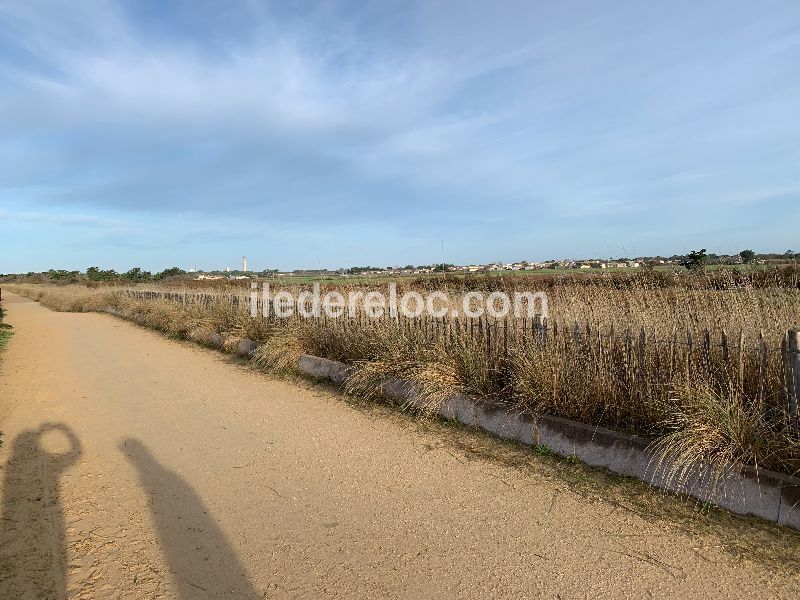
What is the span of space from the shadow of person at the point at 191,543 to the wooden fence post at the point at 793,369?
4.26 meters

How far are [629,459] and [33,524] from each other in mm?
4694

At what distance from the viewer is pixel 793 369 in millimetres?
4180

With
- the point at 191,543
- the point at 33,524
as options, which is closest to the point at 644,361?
the point at 191,543

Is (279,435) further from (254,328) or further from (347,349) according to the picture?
(254,328)

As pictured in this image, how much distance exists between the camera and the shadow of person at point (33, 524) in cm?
302

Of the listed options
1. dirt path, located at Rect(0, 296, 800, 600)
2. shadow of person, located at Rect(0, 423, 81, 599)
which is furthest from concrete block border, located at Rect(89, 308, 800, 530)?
shadow of person, located at Rect(0, 423, 81, 599)

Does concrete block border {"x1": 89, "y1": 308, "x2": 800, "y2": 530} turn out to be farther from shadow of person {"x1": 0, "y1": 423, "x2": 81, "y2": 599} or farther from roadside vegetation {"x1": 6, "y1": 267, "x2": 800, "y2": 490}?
shadow of person {"x1": 0, "y1": 423, "x2": 81, "y2": 599}

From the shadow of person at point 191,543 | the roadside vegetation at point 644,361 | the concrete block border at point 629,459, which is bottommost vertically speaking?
the shadow of person at point 191,543

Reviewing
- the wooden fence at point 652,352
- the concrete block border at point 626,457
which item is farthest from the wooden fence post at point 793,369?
the concrete block border at point 626,457

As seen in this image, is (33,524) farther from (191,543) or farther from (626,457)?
(626,457)

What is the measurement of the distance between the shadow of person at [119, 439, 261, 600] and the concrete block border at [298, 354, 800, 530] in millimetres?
3039

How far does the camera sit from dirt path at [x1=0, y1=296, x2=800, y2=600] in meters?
2.99

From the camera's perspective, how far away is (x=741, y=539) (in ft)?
11.1

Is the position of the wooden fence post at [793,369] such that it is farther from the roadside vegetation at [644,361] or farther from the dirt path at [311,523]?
the dirt path at [311,523]
